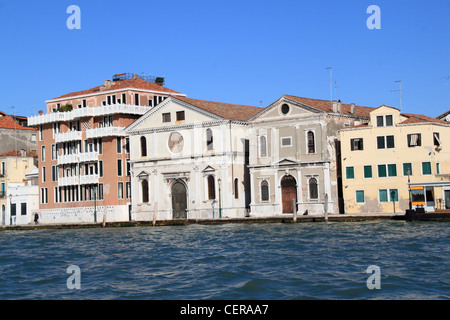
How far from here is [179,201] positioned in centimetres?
4675

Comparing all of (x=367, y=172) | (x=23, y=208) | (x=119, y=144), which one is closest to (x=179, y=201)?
(x=119, y=144)

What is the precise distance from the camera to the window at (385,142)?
3959 centimetres

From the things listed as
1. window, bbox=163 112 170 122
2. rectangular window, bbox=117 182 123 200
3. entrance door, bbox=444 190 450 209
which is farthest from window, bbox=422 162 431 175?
rectangular window, bbox=117 182 123 200

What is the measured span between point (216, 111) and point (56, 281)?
93.8 ft

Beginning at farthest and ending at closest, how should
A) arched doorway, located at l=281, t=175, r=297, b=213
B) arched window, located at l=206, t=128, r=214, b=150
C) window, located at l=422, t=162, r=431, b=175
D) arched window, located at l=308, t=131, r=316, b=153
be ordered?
arched window, located at l=206, t=128, r=214, b=150 < arched doorway, located at l=281, t=175, r=297, b=213 < arched window, located at l=308, t=131, r=316, b=153 < window, located at l=422, t=162, r=431, b=175

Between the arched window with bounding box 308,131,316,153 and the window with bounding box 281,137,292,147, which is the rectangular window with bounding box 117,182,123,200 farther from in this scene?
the arched window with bounding box 308,131,316,153

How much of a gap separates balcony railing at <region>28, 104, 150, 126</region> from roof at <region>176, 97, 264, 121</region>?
5198 mm

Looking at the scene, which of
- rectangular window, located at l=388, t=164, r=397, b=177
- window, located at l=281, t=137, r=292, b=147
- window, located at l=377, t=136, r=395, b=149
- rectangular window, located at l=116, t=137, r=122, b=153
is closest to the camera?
rectangular window, located at l=388, t=164, r=397, b=177

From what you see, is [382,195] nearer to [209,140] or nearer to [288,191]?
[288,191]

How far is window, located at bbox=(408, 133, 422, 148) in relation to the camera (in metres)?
38.8

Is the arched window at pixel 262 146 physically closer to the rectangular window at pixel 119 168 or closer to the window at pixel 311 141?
the window at pixel 311 141

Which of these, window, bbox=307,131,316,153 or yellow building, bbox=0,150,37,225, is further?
yellow building, bbox=0,150,37,225
